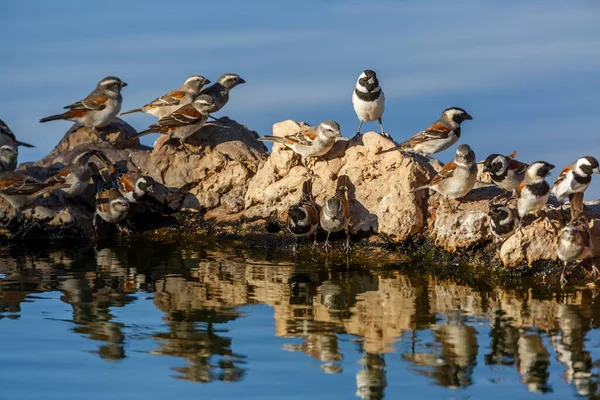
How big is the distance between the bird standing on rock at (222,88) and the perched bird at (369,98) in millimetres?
3235

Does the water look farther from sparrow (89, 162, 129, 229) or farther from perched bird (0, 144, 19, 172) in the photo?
perched bird (0, 144, 19, 172)

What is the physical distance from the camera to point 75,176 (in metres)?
17.8

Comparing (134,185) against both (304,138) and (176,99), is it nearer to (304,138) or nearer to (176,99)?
(176,99)

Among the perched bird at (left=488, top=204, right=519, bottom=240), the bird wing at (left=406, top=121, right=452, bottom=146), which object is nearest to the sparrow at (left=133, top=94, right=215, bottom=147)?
the bird wing at (left=406, top=121, right=452, bottom=146)

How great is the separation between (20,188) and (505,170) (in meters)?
8.48

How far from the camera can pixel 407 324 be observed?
37.6ft

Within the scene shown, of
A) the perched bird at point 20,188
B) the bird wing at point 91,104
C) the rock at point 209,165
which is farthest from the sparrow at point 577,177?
the bird wing at point 91,104

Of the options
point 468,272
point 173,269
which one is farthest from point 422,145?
point 173,269

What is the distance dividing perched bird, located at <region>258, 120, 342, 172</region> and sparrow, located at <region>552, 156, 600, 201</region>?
12.4 ft

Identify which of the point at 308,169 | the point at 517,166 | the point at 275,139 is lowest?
the point at 517,166

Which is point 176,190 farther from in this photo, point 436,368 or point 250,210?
point 436,368

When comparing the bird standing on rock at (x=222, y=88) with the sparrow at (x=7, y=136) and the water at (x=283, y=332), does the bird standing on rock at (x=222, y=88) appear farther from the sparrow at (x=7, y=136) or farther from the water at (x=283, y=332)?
the water at (x=283, y=332)

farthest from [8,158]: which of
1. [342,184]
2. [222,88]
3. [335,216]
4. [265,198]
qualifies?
[335,216]

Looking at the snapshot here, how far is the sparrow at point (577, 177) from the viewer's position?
1459cm
